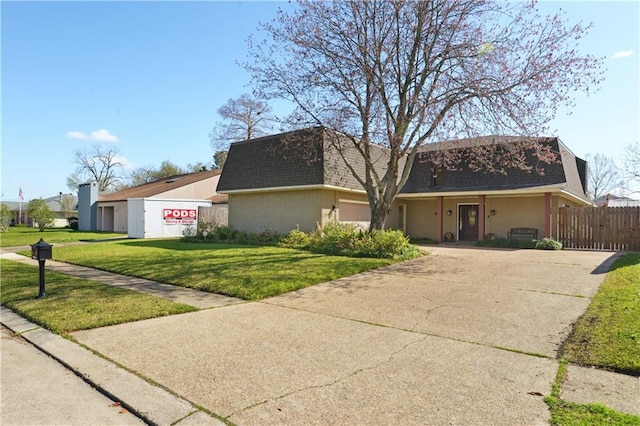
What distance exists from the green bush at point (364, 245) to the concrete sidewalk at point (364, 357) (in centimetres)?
492

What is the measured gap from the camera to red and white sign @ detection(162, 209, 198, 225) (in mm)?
25062

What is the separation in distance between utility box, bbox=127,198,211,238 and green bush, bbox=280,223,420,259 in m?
11.9

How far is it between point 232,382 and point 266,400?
0.50m

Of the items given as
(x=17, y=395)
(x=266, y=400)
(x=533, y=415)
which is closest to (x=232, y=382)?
(x=266, y=400)

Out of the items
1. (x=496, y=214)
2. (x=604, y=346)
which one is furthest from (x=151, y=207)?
(x=604, y=346)

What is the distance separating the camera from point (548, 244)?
54.4 feet

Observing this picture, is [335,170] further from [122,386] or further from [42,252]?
[122,386]

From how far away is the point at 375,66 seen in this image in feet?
41.8

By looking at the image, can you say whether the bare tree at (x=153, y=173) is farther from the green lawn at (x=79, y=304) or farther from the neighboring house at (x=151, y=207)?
the green lawn at (x=79, y=304)

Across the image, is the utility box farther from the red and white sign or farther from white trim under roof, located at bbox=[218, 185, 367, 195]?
white trim under roof, located at bbox=[218, 185, 367, 195]

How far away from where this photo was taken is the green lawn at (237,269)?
8.02 m

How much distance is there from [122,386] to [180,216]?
23.6 metres

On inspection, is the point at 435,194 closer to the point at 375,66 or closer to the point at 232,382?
the point at 375,66

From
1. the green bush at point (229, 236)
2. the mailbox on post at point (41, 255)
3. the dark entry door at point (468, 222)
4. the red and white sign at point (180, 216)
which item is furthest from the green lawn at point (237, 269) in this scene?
the dark entry door at point (468, 222)
